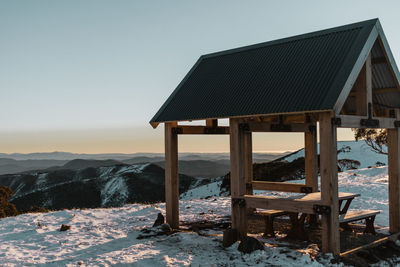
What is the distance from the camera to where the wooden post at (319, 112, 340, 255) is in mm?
8680

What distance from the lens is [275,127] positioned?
11.5 meters

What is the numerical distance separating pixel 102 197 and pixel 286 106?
6211 centimetres

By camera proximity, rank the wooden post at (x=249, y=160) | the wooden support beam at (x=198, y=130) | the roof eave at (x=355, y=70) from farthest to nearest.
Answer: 1. the wooden post at (x=249, y=160)
2. the wooden support beam at (x=198, y=130)
3. the roof eave at (x=355, y=70)

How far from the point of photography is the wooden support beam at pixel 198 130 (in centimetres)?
1212

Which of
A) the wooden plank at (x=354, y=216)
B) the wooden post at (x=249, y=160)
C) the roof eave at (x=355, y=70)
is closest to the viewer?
the roof eave at (x=355, y=70)

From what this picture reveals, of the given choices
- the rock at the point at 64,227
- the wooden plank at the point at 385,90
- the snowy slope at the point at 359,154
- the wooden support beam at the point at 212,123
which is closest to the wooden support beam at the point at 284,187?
the wooden support beam at the point at 212,123

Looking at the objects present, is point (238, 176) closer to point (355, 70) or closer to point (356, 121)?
point (356, 121)

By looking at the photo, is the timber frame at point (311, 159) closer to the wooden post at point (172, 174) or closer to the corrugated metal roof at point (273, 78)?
the wooden post at point (172, 174)

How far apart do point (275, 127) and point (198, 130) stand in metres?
2.42

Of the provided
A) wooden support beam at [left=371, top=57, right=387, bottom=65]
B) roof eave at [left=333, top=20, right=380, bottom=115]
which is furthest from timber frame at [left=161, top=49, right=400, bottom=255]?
wooden support beam at [left=371, top=57, right=387, bottom=65]

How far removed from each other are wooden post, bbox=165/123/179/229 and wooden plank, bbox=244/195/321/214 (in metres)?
2.77

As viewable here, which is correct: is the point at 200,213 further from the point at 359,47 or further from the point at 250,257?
the point at 359,47

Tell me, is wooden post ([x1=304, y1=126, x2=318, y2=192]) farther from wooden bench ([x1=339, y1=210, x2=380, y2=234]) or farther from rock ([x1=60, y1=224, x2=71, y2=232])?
rock ([x1=60, y1=224, x2=71, y2=232])

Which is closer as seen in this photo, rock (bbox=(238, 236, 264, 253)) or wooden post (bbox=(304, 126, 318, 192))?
rock (bbox=(238, 236, 264, 253))
